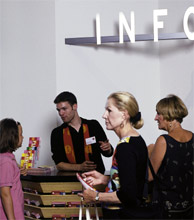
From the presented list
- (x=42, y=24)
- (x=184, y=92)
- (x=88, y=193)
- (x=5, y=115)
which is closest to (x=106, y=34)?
(x=42, y=24)

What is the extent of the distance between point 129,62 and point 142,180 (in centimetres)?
450

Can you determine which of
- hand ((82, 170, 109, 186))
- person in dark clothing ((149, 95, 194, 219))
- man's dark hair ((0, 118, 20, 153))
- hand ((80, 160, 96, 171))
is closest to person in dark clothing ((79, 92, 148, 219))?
hand ((82, 170, 109, 186))

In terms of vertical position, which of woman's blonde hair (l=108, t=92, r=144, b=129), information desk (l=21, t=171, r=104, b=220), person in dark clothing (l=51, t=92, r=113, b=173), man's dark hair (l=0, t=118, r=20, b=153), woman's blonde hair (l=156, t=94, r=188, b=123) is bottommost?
information desk (l=21, t=171, r=104, b=220)

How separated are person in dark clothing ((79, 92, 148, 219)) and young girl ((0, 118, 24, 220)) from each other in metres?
0.72

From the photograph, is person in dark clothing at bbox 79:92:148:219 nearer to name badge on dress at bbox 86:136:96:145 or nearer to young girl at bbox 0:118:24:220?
young girl at bbox 0:118:24:220

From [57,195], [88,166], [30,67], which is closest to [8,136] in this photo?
[57,195]

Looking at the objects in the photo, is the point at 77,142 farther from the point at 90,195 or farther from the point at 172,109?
the point at 90,195

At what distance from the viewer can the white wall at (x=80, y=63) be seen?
20.7ft

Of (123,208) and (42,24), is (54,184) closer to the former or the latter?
(123,208)

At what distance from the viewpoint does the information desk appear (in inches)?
156

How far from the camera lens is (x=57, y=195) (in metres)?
3.98

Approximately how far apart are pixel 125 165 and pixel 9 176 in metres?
1.06

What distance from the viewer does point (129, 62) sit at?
6.80 meters

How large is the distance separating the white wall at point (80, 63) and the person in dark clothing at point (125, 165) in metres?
3.75
